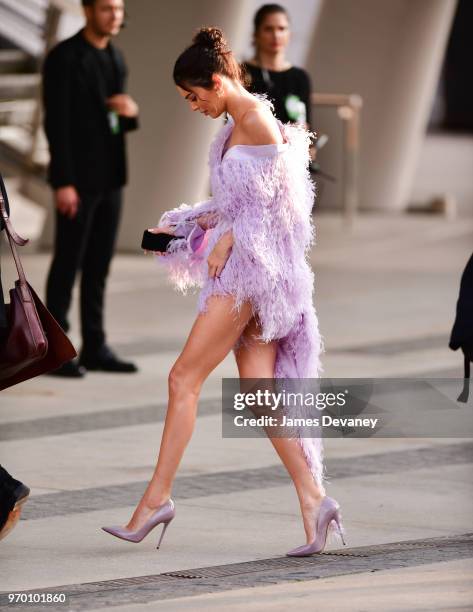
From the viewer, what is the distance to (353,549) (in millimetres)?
5426

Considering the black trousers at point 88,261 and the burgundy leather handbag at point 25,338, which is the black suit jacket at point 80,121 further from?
the burgundy leather handbag at point 25,338

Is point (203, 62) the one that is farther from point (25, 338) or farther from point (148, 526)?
point (148, 526)

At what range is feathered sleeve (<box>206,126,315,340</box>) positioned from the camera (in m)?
5.38

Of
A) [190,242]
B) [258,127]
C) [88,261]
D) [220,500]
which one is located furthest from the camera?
[88,261]

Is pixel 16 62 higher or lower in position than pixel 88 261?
lower

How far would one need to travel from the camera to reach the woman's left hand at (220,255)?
5438mm

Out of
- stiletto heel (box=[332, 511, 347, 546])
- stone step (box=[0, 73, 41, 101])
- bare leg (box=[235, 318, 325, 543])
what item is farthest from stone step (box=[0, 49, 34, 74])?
stiletto heel (box=[332, 511, 347, 546])

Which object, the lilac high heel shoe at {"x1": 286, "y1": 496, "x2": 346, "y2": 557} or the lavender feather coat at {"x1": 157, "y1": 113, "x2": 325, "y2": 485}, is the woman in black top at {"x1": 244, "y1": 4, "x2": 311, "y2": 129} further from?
the lilac high heel shoe at {"x1": 286, "y1": 496, "x2": 346, "y2": 557}

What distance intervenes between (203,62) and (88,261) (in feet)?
13.1

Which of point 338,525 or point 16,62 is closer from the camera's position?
point 338,525

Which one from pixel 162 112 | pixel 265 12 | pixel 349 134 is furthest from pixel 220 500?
pixel 349 134

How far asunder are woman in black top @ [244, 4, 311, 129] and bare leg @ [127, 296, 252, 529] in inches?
139

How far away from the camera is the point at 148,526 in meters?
5.40

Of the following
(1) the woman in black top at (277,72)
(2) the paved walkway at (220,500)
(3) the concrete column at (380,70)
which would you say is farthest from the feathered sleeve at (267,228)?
(3) the concrete column at (380,70)
